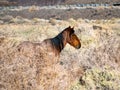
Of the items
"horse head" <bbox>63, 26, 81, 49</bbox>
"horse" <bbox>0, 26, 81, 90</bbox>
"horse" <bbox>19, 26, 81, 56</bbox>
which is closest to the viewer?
"horse" <bbox>0, 26, 81, 90</bbox>

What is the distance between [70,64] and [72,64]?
14 cm

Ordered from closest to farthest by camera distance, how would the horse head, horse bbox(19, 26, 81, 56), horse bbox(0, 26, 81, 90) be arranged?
horse bbox(0, 26, 81, 90), horse bbox(19, 26, 81, 56), the horse head

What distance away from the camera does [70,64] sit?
1905 centimetres

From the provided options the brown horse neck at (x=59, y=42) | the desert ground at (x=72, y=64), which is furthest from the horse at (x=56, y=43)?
the desert ground at (x=72, y=64)

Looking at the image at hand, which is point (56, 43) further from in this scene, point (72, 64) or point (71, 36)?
point (72, 64)

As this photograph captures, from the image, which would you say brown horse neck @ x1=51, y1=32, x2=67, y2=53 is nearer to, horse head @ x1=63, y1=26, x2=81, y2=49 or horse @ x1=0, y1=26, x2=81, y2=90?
horse @ x1=0, y1=26, x2=81, y2=90

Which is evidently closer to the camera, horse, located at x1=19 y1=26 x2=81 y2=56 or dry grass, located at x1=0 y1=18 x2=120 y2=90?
dry grass, located at x1=0 y1=18 x2=120 y2=90

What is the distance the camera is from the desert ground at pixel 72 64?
15.4 m

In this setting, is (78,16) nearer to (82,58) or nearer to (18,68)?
(82,58)

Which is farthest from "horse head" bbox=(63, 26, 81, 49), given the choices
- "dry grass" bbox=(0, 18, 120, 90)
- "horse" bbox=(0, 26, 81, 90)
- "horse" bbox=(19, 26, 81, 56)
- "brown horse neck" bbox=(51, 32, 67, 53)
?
"dry grass" bbox=(0, 18, 120, 90)

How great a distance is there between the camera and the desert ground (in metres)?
15.4

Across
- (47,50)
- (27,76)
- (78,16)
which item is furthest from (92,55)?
(78,16)

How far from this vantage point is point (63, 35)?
58.1 feet

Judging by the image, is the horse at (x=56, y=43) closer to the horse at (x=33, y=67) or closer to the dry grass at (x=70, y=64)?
the horse at (x=33, y=67)
